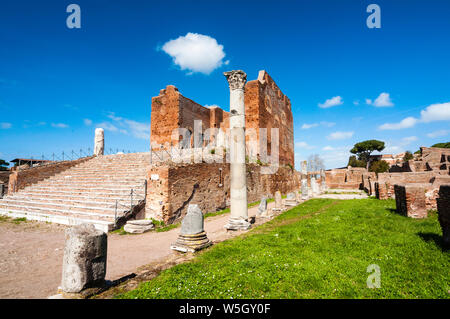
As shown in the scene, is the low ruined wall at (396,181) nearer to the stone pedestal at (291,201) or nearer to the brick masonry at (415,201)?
the stone pedestal at (291,201)

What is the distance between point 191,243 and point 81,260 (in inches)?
99.9

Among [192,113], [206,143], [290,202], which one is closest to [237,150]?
[290,202]

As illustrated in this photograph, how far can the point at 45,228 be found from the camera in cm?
810

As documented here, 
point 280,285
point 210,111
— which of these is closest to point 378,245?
point 280,285

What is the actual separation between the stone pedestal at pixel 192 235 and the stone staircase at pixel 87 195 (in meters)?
3.62

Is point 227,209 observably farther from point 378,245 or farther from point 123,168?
point 378,245

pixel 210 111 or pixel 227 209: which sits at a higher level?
pixel 210 111

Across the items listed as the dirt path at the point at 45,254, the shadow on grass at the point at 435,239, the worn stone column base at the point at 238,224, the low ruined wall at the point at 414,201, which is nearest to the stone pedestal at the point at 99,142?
the dirt path at the point at 45,254

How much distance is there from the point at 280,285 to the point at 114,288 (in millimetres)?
A: 2409

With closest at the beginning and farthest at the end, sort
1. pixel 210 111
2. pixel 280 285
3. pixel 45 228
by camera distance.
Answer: pixel 280 285
pixel 45 228
pixel 210 111

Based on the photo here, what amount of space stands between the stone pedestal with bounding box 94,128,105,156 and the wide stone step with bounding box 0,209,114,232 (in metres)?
8.28

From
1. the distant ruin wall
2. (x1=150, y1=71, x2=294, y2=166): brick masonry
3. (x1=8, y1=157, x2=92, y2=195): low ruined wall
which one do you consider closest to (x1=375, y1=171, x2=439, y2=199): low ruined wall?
(x1=150, y1=71, x2=294, y2=166): brick masonry

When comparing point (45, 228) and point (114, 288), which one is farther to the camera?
point (45, 228)

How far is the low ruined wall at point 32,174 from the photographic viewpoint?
12.5 m
